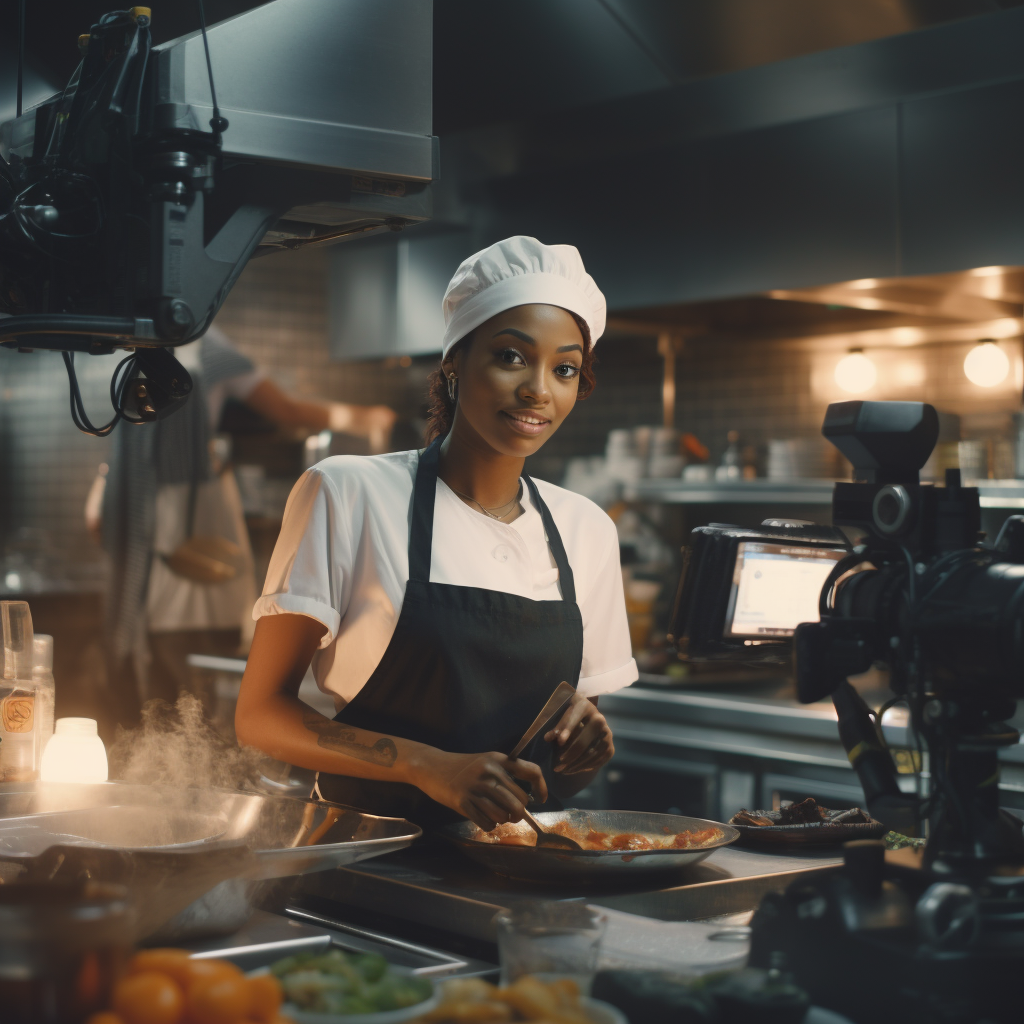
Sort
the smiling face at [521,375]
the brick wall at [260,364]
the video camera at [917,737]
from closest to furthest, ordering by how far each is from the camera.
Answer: the video camera at [917,737], the smiling face at [521,375], the brick wall at [260,364]

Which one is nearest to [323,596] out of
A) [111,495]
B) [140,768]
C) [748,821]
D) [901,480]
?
[140,768]

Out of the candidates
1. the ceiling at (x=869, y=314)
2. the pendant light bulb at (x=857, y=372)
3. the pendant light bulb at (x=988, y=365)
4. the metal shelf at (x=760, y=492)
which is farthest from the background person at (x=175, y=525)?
the pendant light bulb at (x=988, y=365)

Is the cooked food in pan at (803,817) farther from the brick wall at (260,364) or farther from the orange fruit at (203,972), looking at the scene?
the brick wall at (260,364)

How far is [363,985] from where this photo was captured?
0.95 m

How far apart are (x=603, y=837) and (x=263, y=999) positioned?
63 centimetres

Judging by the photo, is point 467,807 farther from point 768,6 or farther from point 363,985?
point 768,6

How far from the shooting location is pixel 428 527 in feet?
5.82

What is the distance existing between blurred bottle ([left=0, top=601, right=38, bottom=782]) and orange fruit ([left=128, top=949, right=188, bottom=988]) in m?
0.84

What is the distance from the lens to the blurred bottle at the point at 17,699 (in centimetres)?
168

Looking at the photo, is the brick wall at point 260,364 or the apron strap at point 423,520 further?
the brick wall at point 260,364

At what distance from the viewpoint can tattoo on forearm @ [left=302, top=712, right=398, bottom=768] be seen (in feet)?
5.15

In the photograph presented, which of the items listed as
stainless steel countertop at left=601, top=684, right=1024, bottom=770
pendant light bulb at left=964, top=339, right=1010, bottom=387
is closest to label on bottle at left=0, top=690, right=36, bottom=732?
stainless steel countertop at left=601, top=684, right=1024, bottom=770

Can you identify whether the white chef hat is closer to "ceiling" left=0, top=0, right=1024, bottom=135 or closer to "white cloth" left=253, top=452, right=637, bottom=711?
"white cloth" left=253, top=452, right=637, bottom=711

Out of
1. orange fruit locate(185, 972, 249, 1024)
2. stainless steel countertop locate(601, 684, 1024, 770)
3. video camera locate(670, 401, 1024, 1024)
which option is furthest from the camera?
stainless steel countertop locate(601, 684, 1024, 770)
